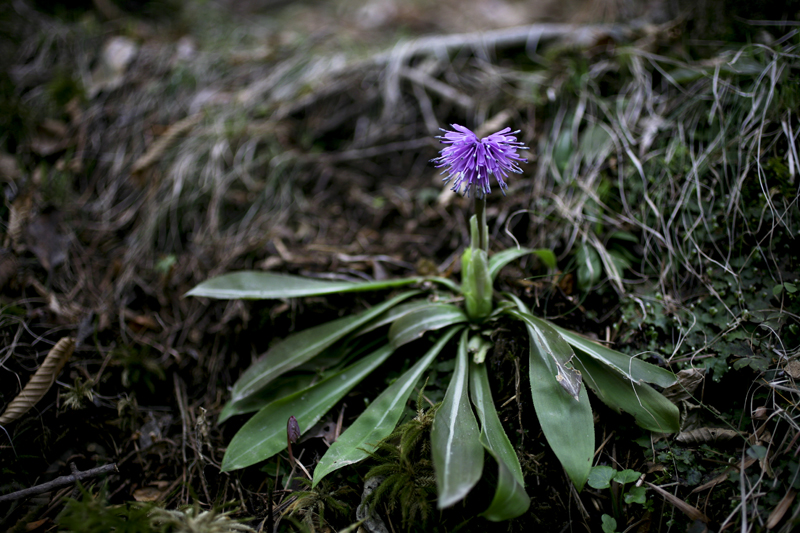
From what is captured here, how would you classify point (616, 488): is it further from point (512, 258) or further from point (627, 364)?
point (512, 258)

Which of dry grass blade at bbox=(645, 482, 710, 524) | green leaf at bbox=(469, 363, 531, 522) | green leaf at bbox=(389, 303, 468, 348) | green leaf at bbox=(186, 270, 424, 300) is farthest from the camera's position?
green leaf at bbox=(186, 270, 424, 300)


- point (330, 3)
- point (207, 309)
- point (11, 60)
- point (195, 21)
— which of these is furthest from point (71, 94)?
point (330, 3)

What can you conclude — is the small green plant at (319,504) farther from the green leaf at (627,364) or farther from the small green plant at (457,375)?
the green leaf at (627,364)

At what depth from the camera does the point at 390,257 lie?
2.23 m

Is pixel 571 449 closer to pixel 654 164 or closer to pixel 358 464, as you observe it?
pixel 358 464

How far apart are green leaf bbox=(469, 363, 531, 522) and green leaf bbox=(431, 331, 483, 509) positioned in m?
0.04

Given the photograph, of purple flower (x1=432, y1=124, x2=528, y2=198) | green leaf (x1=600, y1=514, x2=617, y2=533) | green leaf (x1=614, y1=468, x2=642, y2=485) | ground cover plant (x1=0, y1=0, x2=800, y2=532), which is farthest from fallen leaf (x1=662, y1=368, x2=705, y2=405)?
purple flower (x1=432, y1=124, x2=528, y2=198)

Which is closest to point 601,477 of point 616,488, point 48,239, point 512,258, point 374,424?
point 616,488

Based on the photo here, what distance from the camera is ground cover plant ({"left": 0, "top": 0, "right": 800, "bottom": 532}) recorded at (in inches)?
55.5

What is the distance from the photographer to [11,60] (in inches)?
124

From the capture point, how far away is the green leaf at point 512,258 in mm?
1792

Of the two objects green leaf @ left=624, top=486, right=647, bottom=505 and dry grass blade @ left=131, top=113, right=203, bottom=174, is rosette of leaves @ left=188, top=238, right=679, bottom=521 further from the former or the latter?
dry grass blade @ left=131, top=113, right=203, bottom=174

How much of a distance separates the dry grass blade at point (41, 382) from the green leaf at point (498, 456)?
171 centimetres

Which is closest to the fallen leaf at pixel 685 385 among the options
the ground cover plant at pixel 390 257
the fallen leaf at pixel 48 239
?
the ground cover plant at pixel 390 257
